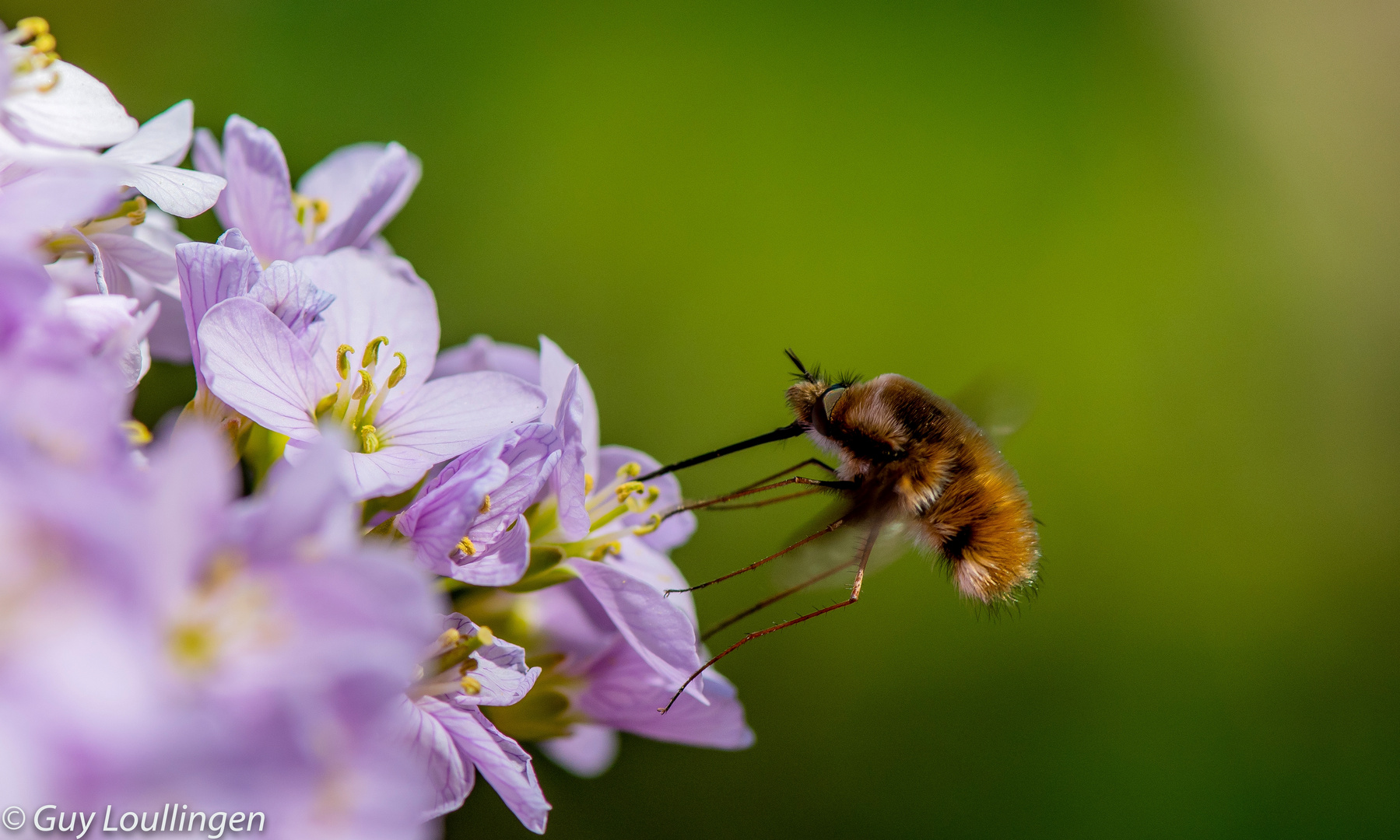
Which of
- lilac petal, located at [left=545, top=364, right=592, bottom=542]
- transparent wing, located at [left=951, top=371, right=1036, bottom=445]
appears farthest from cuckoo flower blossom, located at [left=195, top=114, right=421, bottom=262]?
transparent wing, located at [left=951, top=371, right=1036, bottom=445]

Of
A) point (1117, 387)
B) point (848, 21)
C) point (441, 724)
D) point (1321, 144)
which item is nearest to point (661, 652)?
point (441, 724)

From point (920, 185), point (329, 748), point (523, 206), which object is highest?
point (920, 185)

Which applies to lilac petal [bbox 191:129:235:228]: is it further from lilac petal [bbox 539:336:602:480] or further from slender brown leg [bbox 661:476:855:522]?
slender brown leg [bbox 661:476:855:522]

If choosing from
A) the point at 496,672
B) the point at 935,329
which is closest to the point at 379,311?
the point at 496,672

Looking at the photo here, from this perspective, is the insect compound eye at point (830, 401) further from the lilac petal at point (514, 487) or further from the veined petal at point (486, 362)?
the lilac petal at point (514, 487)

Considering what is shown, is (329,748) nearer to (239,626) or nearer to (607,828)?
(239,626)

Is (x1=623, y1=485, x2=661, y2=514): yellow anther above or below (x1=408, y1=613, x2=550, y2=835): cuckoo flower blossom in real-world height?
above
